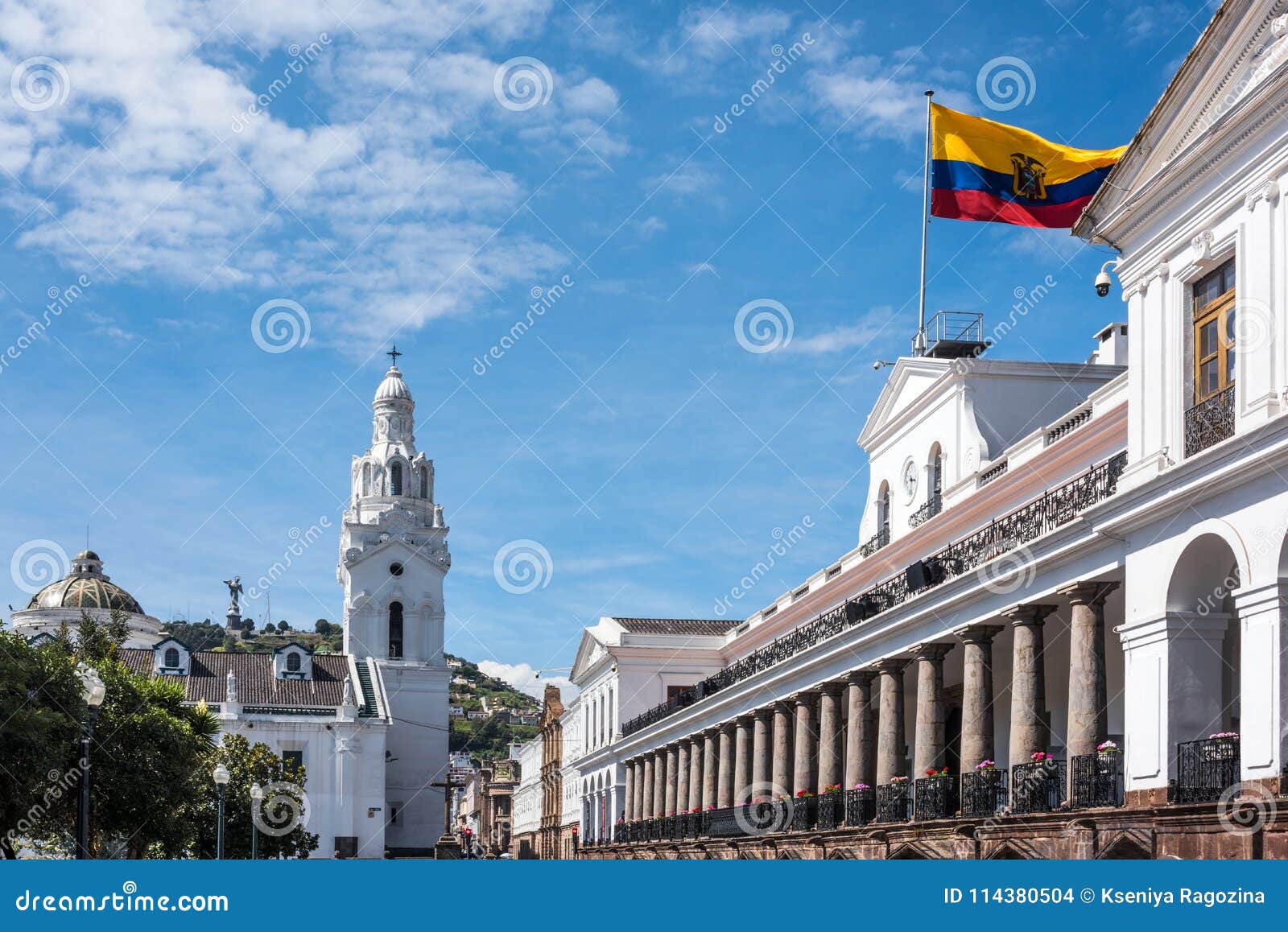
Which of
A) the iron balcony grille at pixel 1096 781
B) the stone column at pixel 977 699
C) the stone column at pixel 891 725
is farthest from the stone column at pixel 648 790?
the iron balcony grille at pixel 1096 781

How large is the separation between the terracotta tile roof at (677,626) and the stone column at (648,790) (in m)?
8.02

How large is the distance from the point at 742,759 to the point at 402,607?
195 ft

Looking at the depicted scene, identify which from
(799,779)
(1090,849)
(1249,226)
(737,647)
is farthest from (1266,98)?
(737,647)

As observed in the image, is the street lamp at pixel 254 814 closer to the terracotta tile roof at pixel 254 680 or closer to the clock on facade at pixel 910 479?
the clock on facade at pixel 910 479

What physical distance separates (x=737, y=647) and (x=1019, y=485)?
33684 mm

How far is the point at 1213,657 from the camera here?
21.8 m

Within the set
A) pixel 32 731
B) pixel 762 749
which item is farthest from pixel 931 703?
pixel 32 731

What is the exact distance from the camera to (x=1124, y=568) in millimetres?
23953

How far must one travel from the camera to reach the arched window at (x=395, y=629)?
105m

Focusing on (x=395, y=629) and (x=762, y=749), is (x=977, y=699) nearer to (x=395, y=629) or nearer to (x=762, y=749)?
(x=762, y=749)

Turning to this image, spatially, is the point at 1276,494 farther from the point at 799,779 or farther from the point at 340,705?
the point at 340,705

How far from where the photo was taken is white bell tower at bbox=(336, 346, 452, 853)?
101 m

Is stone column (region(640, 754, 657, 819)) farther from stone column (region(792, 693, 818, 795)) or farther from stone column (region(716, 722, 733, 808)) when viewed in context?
stone column (region(792, 693, 818, 795))

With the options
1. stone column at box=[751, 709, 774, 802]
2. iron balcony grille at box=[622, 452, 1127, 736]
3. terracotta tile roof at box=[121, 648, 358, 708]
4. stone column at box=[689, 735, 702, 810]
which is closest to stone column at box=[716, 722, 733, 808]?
stone column at box=[689, 735, 702, 810]
